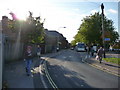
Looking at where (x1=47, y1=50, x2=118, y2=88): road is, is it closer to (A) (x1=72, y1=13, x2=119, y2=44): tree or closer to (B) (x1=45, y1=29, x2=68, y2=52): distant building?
(B) (x1=45, y1=29, x2=68, y2=52): distant building

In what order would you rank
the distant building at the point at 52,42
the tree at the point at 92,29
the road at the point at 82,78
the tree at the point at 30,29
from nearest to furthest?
the road at the point at 82,78 < the tree at the point at 30,29 < the distant building at the point at 52,42 < the tree at the point at 92,29

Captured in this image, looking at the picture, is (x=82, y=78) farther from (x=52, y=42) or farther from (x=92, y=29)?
(x=92, y=29)

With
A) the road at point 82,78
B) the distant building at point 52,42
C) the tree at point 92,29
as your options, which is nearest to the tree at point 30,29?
the road at point 82,78

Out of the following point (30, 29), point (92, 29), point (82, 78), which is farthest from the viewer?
point (92, 29)

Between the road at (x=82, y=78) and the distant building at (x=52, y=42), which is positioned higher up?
the distant building at (x=52, y=42)

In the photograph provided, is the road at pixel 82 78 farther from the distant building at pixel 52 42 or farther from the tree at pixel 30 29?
the distant building at pixel 52 42

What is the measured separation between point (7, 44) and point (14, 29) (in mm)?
5283

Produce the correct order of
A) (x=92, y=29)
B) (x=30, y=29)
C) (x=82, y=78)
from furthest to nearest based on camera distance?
1. (x=92, y=29)
2. (x=30, y=29)
3. (x=82, y=78)

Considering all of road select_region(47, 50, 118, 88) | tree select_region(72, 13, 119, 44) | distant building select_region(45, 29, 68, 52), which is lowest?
road select_region(47, 50, 118, 88)

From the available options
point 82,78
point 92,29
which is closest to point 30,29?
point 82,78

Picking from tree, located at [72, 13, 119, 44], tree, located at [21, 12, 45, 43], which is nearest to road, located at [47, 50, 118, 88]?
tree, located at [21, 12, 45, 43]

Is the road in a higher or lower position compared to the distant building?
lower

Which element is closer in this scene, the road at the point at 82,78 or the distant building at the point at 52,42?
the road at the point at 82,78

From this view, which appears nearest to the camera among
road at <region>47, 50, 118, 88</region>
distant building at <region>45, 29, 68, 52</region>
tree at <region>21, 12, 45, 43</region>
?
road at <region>47, 50, 118, 88</region>
